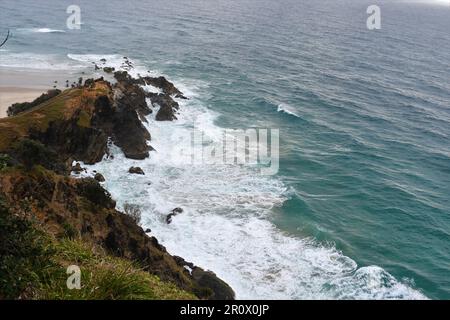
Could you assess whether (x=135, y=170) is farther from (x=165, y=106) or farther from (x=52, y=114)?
(x=165, y=106)

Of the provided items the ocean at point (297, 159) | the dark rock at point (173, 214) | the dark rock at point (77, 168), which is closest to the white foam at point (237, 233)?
the ocean at point (297, 159)

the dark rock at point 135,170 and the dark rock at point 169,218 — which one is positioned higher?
the dark rock at point 135,170

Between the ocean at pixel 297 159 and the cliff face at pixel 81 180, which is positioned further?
the ocean at pixel 297 159

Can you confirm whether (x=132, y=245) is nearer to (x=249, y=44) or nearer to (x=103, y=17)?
(x=249, y=44)

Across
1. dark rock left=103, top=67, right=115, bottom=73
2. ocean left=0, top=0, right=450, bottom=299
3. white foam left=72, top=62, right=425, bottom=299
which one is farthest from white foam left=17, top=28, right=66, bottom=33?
white foam left=72, top=62, right=425, bottom=299

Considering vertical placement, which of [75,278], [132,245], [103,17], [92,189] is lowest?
[132,245]

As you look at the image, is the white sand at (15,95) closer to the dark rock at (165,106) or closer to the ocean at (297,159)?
the ocean at (297,159)

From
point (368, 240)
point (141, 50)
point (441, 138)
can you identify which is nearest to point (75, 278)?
point (368, 240)

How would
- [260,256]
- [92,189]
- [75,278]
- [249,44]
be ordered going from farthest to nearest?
[249,44], [260,256], [92,189], [75,278]
